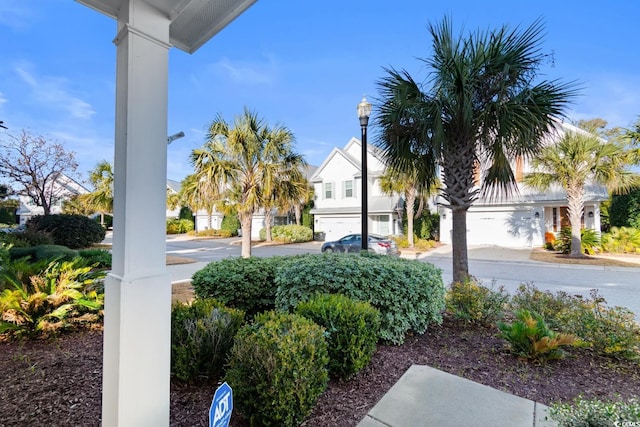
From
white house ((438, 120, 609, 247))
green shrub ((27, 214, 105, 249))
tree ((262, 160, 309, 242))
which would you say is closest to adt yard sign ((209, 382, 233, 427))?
tree ((262, 160, 309, 242))

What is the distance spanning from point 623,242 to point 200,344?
20.3 meters

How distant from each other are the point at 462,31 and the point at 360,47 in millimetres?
2595

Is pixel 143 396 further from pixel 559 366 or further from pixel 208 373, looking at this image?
pixel 559 366

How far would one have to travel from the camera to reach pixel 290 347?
7.00 ft

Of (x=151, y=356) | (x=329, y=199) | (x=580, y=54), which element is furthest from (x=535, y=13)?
(x=329, y=199)

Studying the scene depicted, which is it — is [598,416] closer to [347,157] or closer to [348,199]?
[348,199]

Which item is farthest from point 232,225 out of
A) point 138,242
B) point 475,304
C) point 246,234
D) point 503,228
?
Result: point 138,242

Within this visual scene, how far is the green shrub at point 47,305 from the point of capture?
3.70 m

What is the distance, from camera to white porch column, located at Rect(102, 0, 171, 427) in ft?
5.44

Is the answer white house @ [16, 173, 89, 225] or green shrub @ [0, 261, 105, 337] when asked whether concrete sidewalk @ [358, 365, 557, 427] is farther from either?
white house @ [16, 173, 89, 225]

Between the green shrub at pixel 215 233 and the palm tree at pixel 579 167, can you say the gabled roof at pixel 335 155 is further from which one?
the palm tree at pixel 579 167

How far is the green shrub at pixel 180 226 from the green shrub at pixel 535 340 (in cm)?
3624

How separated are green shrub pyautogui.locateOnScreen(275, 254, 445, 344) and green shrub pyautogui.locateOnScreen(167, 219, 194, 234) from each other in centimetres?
3442

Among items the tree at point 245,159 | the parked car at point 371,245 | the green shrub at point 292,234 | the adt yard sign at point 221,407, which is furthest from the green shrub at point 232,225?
the adt yard sign at point 221,407
